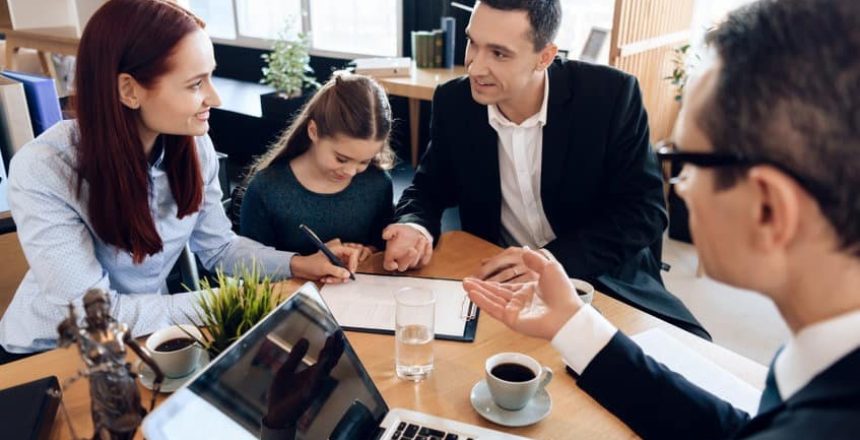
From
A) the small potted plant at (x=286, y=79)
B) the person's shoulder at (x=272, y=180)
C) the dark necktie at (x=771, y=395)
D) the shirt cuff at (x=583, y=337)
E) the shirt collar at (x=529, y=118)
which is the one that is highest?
the shirt collar at (x=529, y=118)

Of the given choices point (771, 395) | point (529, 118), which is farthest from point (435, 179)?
point (771, 395)

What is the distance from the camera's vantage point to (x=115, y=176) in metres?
1.27

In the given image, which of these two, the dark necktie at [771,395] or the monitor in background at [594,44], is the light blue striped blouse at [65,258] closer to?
the dark necktie at [771,395]

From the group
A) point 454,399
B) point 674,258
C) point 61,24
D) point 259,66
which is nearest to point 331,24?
point 259,66

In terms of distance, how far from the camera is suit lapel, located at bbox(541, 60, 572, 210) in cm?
167

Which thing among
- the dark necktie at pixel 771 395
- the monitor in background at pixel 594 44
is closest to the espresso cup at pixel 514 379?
the dark necktie at pixel 771 395

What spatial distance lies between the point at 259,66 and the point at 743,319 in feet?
11.7

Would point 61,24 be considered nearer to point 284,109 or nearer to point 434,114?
point 284,109

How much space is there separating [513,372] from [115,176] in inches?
34.0

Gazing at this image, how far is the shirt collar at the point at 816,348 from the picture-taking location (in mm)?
581

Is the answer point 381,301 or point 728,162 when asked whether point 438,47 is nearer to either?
point 381,301

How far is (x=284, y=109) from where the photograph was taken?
143 inches

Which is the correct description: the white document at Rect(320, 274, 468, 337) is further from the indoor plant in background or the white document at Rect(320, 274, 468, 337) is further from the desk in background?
the indoor plant in background

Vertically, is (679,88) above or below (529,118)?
below
